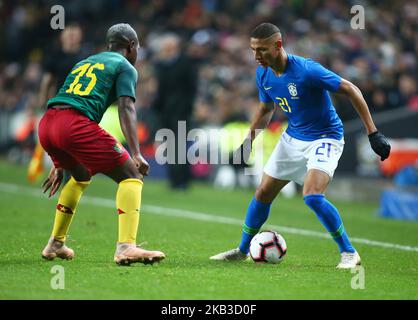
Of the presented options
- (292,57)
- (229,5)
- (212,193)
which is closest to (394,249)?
(292,57)

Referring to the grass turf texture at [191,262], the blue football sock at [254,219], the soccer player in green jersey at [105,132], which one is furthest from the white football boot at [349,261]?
the soccer player in green jersey at [105,132]

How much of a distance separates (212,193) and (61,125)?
1026cm

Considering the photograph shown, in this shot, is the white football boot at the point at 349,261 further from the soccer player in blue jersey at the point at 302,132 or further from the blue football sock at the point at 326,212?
the blue football sock at the point at 326,212

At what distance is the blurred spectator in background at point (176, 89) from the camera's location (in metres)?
17.7

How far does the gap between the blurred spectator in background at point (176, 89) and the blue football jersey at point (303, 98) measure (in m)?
9.32

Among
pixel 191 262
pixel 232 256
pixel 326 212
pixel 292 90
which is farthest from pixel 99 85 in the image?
pixel 326 212

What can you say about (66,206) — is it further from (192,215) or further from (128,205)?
(192,215)

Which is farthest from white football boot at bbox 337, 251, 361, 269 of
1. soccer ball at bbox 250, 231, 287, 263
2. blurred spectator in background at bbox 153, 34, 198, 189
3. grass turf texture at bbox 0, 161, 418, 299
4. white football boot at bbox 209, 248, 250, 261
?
blurred spectator in background at bbox 153, 34, 198, 189

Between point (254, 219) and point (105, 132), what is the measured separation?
1.74 m

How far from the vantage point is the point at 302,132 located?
27.3 ft

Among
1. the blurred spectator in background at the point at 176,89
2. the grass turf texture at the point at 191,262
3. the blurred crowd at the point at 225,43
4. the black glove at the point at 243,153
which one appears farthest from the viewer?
the blurred crowd at the point at 225,43

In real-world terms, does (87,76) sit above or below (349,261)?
above

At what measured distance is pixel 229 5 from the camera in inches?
992

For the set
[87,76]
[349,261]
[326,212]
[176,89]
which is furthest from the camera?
[176,89]
